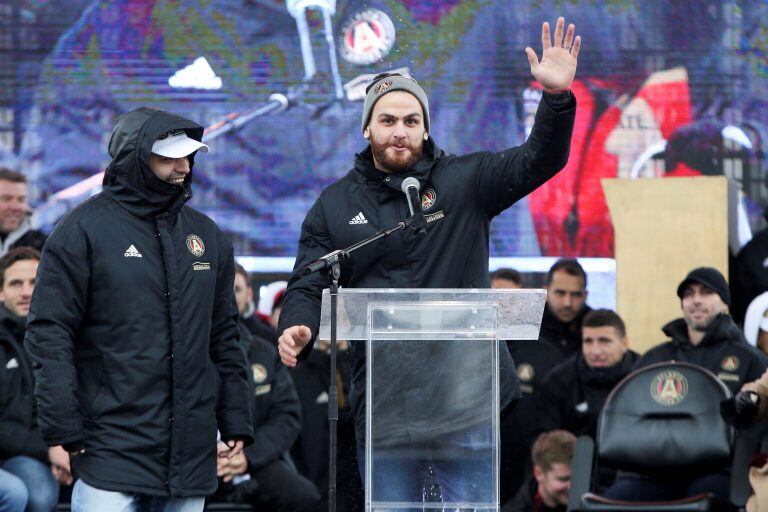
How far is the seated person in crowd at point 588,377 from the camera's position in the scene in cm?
→ 759

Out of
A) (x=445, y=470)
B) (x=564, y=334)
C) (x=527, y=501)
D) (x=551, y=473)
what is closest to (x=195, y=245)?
(x=445, y=470)

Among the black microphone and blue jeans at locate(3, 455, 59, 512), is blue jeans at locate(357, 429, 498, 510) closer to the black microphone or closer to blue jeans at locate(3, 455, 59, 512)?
the black microphone

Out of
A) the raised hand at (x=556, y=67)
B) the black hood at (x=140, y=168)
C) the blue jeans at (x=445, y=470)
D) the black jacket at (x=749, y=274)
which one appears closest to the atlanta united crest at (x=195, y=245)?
the black hood at (x=140, y=168)

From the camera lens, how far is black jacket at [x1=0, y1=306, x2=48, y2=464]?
22.9ft

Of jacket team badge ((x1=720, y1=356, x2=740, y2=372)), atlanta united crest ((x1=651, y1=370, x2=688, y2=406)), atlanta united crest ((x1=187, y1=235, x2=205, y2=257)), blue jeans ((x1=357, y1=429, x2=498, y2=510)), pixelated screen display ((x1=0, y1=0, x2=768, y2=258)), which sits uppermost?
pixelated screen display ((x1=0, y1=0, x2=768, y2=258))

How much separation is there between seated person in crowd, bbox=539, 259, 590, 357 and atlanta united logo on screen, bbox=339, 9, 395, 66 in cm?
169

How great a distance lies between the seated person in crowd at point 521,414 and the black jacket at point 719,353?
74 cm

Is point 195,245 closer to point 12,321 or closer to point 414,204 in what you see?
point 414,204

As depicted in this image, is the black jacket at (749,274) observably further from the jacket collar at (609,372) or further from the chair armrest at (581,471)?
the chair armrest at (581,471)

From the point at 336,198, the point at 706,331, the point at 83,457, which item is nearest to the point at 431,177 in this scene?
the point at 336,198

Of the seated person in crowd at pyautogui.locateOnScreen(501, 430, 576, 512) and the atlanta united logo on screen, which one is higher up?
the atlanta united logo on screen

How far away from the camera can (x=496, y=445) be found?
4.27 m

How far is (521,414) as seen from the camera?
7.88 meters

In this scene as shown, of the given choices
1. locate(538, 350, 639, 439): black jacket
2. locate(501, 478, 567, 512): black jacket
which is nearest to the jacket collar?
locate(538, 350, 639, 439): black jacket
